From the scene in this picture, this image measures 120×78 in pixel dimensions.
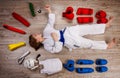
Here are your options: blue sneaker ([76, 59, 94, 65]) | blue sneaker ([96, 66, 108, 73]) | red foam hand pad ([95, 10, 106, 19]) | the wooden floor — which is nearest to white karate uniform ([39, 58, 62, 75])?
the wooden floor

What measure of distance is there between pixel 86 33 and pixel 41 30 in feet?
1.23

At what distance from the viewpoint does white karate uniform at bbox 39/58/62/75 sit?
73.7 inches

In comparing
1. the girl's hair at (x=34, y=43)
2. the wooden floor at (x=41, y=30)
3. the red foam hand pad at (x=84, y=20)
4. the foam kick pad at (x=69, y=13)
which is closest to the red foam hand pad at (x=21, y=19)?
the wooden floor at (x=41, y=30)

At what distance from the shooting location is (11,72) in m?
1.92

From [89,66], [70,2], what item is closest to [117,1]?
[70,2]

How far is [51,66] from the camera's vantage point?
73.9 inches

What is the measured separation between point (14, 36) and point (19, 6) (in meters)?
0.27

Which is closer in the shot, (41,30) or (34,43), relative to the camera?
(34,43)

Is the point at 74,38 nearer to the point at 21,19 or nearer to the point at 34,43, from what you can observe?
the point at 34,43

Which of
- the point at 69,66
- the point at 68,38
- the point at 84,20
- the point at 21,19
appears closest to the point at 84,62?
the point at 69,66

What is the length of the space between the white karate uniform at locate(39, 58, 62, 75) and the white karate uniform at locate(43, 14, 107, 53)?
91 mm

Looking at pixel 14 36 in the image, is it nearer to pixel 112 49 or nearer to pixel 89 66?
pixel 89 66

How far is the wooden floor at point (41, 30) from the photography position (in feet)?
6.30

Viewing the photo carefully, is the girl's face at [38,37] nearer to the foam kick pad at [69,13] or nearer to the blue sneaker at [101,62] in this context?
the foam kick pad at [69,13]
